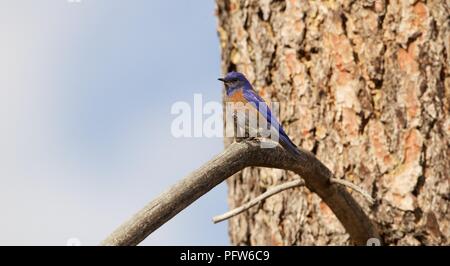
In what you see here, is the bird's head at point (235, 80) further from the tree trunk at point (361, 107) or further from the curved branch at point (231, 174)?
the curved branch at point (231, 174)

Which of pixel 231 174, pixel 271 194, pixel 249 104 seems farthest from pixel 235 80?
pixel 231 174

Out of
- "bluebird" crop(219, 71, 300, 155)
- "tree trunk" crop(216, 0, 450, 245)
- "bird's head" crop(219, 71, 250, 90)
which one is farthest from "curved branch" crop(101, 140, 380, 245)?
Result: "bird's head" crop(219, 71, 250, 90)

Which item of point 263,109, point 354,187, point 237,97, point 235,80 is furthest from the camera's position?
point 235,80

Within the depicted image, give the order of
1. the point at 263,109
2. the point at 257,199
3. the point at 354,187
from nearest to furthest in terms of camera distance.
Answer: the point at 354,187
the point at 257,199
the point at 263,109

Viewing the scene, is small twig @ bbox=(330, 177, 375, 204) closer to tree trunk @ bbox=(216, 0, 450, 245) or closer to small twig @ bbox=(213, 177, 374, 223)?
small twig @ bbox=(213, 177, 374, 223)

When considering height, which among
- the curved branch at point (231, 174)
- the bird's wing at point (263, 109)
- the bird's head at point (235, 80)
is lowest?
the curved branch at point (231, 174)

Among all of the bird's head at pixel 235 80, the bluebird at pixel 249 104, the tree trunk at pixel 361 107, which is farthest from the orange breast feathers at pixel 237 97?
the tree trunk at pixel 361 107

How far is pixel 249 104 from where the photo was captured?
259 inches

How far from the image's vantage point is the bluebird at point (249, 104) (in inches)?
240

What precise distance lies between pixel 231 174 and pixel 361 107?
2.00 m

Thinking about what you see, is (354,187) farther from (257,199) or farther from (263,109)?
(263,109)

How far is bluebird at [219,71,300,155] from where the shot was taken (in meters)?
6.11

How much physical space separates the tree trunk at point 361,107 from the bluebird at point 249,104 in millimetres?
465

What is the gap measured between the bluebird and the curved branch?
0.21 metres
